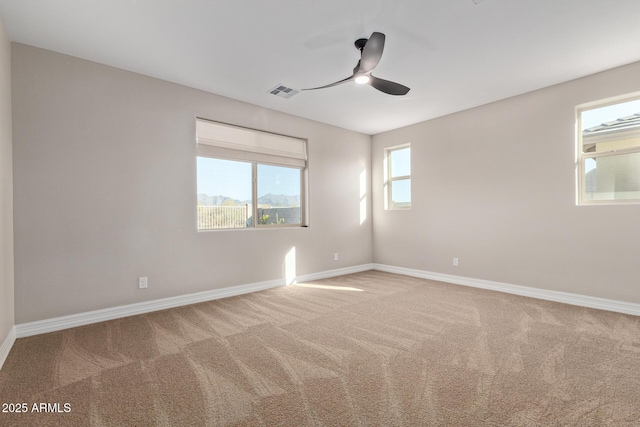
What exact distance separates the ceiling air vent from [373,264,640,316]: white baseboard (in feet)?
11.4

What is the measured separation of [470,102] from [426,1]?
2430mm

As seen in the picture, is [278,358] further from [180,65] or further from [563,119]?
[563,119]

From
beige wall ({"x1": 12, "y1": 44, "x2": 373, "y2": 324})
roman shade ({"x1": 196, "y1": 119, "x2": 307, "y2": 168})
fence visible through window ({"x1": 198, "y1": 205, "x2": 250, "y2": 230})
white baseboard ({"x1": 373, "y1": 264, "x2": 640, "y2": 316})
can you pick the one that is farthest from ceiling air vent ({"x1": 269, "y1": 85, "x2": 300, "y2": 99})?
white baseboard ({"x1": 373, "y1": 264, "x2": 640, "y2": 316})

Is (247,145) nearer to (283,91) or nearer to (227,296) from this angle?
(283,91)

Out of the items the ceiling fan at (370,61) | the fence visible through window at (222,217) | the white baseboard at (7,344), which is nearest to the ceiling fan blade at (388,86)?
the ceiling fan at (370,61)

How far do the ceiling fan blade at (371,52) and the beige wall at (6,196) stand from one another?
291 cm

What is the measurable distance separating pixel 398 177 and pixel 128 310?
4.58 metres

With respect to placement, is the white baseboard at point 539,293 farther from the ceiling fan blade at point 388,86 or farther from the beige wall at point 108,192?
the ceiling fan blade at point 388,86

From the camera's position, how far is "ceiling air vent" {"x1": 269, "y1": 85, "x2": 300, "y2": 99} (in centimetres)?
376

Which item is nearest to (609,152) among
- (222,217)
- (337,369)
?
(337,369)

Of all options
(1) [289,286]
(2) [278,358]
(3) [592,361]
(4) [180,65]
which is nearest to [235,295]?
(1) [289,286]

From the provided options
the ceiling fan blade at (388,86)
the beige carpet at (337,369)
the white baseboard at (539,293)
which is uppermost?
the ceiling fan blade at (388,86)

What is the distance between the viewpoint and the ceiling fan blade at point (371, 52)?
2.31 meters

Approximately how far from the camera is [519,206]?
13.3ft
